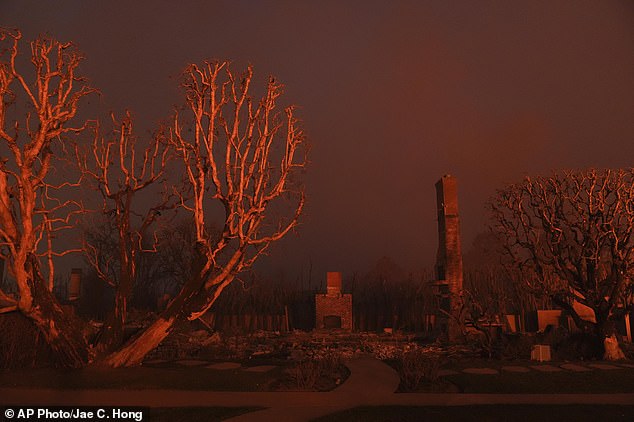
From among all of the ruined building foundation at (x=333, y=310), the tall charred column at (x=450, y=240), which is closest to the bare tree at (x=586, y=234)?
the tall charred column at (x=450, y=240)

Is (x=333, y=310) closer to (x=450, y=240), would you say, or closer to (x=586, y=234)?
(x=450, y=240)

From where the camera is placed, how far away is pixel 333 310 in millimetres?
24750

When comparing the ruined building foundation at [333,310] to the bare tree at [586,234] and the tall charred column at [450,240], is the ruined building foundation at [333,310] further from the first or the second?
the bare tree at [586,234]

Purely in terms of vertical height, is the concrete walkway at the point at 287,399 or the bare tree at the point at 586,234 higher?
the bare tree at the point at 586,234

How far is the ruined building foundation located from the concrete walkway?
15.2m

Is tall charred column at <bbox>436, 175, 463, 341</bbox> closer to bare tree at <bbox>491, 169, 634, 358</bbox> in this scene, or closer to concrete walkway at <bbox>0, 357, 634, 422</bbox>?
bare tree at <bbox>491, 169, 634, 358</bbox>

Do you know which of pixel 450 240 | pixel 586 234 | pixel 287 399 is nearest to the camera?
pixel 287 399

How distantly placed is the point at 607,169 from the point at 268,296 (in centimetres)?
1649

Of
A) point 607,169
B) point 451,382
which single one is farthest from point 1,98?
point 607,169

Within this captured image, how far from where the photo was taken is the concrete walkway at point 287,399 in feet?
26.3

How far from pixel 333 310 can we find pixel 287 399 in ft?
53.4

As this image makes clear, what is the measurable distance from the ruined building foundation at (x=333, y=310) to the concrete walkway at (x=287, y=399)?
15232 millimetres

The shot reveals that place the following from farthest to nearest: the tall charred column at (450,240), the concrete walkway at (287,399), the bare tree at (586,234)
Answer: the tall charred column at (450,240)
the bare tree at (586,234)
the concrete walkway at (287,399)

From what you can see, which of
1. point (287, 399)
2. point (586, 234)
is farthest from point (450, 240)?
point (287, 399)
